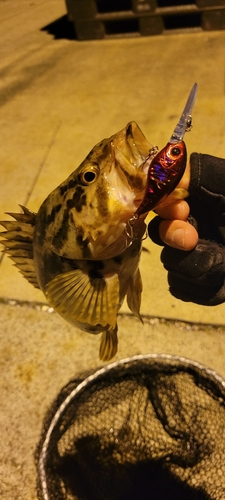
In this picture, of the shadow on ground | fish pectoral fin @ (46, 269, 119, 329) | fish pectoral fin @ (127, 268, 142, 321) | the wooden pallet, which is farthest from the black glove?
the shadow on ground

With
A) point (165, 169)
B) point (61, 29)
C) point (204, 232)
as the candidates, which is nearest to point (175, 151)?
point (165, 169)

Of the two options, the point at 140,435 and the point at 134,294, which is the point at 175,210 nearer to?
the point at 134,294

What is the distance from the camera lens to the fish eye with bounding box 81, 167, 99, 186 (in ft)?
3.63

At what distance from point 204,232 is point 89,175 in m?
0.88

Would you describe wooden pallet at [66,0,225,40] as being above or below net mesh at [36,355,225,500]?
above

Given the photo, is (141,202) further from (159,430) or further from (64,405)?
(159,430)

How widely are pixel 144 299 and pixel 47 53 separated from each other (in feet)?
11.7

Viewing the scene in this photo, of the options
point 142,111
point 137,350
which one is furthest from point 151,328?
point 142,111

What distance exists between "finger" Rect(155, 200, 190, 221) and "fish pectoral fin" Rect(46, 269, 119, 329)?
1.06 feet

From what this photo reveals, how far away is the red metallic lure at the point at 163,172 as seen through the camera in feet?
3.09

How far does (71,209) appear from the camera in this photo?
1180 mm

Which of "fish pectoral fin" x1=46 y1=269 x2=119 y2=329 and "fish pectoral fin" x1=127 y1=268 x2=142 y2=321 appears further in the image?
"fish pectoral fin" x1=127 y1=268 x2=142 y2=321

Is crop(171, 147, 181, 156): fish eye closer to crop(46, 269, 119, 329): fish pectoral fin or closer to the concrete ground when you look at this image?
crop(46, 269, 119, 329): fish pectoral fin

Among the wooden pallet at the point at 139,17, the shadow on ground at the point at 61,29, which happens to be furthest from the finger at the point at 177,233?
the shadow on ground at the point at 61,29
